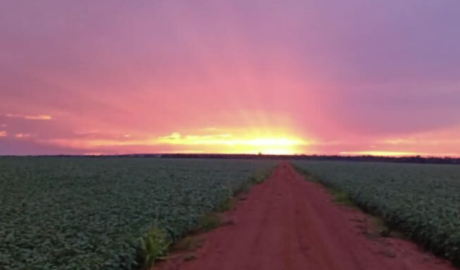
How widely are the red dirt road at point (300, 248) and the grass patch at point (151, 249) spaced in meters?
0.33

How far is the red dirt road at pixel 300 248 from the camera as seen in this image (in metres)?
11.5

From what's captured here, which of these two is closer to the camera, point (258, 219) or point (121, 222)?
point (121, 222)

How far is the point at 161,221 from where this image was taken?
48.5 feet

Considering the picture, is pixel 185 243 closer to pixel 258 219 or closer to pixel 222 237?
pixel 222 237

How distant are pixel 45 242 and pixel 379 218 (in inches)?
519

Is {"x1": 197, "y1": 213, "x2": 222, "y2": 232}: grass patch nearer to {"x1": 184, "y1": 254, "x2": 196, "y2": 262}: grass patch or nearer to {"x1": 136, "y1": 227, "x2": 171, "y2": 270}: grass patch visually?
{"x1": 136, "y1": 227, "x2": 171, "y2": 270}: grass patch

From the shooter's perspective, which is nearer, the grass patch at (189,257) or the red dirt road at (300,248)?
the red dirt road at (300,248)

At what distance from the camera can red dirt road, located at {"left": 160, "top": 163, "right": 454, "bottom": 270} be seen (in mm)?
11461

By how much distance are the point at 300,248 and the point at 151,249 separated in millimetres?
3735

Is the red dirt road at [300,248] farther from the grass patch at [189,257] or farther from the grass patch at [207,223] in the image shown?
the grass patch at [207,223]

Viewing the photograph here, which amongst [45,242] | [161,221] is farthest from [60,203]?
[45,242]

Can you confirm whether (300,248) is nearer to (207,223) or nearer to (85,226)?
(207,223)

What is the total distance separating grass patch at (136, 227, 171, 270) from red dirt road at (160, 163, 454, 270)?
0.33 meters

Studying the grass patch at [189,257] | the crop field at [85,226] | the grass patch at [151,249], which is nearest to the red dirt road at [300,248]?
the grass patch at [189,257]
